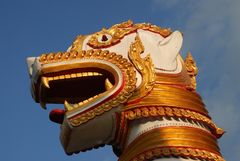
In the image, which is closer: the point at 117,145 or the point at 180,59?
the point at 117,145

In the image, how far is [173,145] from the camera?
4.35 m

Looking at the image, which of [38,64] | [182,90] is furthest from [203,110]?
[38,64]

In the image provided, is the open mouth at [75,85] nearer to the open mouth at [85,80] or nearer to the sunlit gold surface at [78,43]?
the open mouth at [85,80]

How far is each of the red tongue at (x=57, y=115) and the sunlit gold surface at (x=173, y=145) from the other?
2.31 feet

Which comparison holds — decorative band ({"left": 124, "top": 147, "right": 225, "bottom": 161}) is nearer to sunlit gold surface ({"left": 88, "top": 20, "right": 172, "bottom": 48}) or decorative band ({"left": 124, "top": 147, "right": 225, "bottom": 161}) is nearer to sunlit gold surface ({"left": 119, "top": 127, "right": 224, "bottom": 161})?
sunlit gold surface ({"left": 119, "top": 127, "right": 224, "bottom": 161})

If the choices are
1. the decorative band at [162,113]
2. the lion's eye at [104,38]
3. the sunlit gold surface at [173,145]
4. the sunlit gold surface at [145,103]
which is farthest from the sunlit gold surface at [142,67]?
the sunlit gold surface at [173,145]

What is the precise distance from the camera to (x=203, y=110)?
190 inches

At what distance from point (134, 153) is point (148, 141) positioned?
151 millimetres

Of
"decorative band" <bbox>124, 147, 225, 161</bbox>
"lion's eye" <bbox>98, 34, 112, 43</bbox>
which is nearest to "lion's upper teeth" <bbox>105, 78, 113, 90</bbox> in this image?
"lion's eye" <bbox>98, 34, 112, 43</bbox>

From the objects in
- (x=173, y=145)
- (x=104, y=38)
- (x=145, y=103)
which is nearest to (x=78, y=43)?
(x=104, y=38)

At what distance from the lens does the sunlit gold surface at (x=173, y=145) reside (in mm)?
4305

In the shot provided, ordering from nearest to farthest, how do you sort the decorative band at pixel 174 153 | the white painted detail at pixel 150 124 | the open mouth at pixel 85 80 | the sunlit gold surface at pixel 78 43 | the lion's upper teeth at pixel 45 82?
the decorative band at pixel 174 153, the white painted detail at pixel 150 124, the open mouth at pixel 85 80, the lion's upper teeth at pixel 45 82, the sunlit gold surface at pixel 78 43

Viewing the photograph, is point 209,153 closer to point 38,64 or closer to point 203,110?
point 203,110

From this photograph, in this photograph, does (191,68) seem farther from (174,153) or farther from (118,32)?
(174,153)
